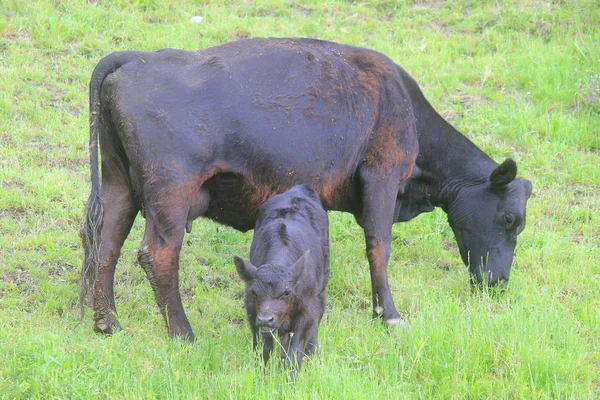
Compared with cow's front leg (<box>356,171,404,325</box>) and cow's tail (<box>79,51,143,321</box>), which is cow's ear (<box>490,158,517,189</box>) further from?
cow's tail (<box>79,51,143,321</box>)

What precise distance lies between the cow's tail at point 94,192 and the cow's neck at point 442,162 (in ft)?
9.82

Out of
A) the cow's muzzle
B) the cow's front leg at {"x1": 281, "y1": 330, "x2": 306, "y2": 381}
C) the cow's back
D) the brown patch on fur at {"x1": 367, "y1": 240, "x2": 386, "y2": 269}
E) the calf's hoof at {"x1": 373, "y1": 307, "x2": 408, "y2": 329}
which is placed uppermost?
the cow's back

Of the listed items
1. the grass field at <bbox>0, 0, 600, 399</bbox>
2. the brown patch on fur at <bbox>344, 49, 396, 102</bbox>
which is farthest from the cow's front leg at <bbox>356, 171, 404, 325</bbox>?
the brown patch on fur at <bbox>344, 49, 396, 102</bbox>

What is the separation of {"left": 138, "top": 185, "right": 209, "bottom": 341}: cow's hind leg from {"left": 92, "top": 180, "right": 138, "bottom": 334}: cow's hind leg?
21.6 inches

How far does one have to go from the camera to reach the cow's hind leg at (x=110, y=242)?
7738mm

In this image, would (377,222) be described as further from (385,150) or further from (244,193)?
(244,193)

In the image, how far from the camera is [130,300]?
27.7ft

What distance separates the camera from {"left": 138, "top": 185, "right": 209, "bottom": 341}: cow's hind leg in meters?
7.36

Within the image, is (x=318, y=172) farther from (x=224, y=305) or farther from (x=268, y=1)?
(x=268, y=1)

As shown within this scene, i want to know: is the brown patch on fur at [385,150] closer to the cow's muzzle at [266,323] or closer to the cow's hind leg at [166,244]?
the cow's hind leg at [166,244]

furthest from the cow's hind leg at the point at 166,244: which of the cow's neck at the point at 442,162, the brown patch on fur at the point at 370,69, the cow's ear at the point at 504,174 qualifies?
the cow's ear at the point at 504,174

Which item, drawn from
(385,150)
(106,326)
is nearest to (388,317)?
(385,150)

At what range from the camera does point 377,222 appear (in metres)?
8.47

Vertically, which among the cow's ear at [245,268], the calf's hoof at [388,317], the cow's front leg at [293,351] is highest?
the cow's ear at [245,268]
